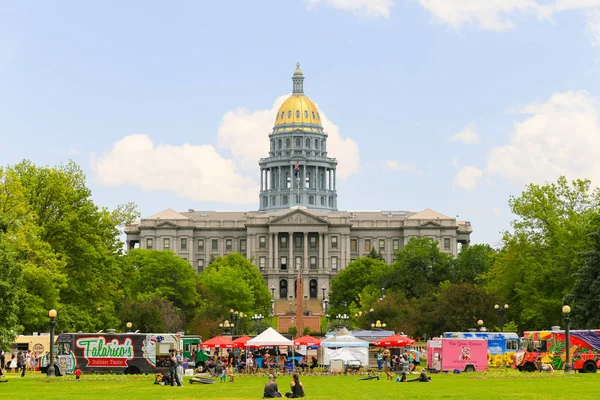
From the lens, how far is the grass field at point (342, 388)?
39094mm

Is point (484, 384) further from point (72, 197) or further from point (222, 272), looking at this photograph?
point (222, 272)

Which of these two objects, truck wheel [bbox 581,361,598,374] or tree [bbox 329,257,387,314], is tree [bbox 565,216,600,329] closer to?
truck wheel [bbox 581,361,598,374]

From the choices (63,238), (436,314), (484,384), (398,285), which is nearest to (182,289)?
(398,285)

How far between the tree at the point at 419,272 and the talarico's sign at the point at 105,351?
234ft

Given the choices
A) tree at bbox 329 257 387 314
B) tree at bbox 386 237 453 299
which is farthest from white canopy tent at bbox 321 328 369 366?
tree at bbox 329 257 387 314

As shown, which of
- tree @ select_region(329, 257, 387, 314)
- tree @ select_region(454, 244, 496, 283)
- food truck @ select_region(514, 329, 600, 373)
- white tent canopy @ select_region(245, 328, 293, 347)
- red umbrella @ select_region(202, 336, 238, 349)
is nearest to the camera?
food truck @ select_region(514, 329, 600, 373)

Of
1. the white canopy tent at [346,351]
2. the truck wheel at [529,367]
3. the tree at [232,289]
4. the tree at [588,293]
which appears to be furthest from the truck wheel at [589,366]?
the tree at [232,289]

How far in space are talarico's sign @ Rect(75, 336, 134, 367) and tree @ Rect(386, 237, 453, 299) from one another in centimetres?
7147

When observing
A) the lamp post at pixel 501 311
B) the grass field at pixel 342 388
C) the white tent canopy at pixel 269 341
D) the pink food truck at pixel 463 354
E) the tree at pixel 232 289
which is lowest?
the grass field at pixel 342 388

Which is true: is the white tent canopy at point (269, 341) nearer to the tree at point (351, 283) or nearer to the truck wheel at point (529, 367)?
the truck wheel at point (529, 367)

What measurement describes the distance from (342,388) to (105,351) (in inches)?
732

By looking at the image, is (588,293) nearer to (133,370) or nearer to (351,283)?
(133,370)

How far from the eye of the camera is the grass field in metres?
39.1

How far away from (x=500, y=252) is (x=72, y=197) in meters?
36.4
